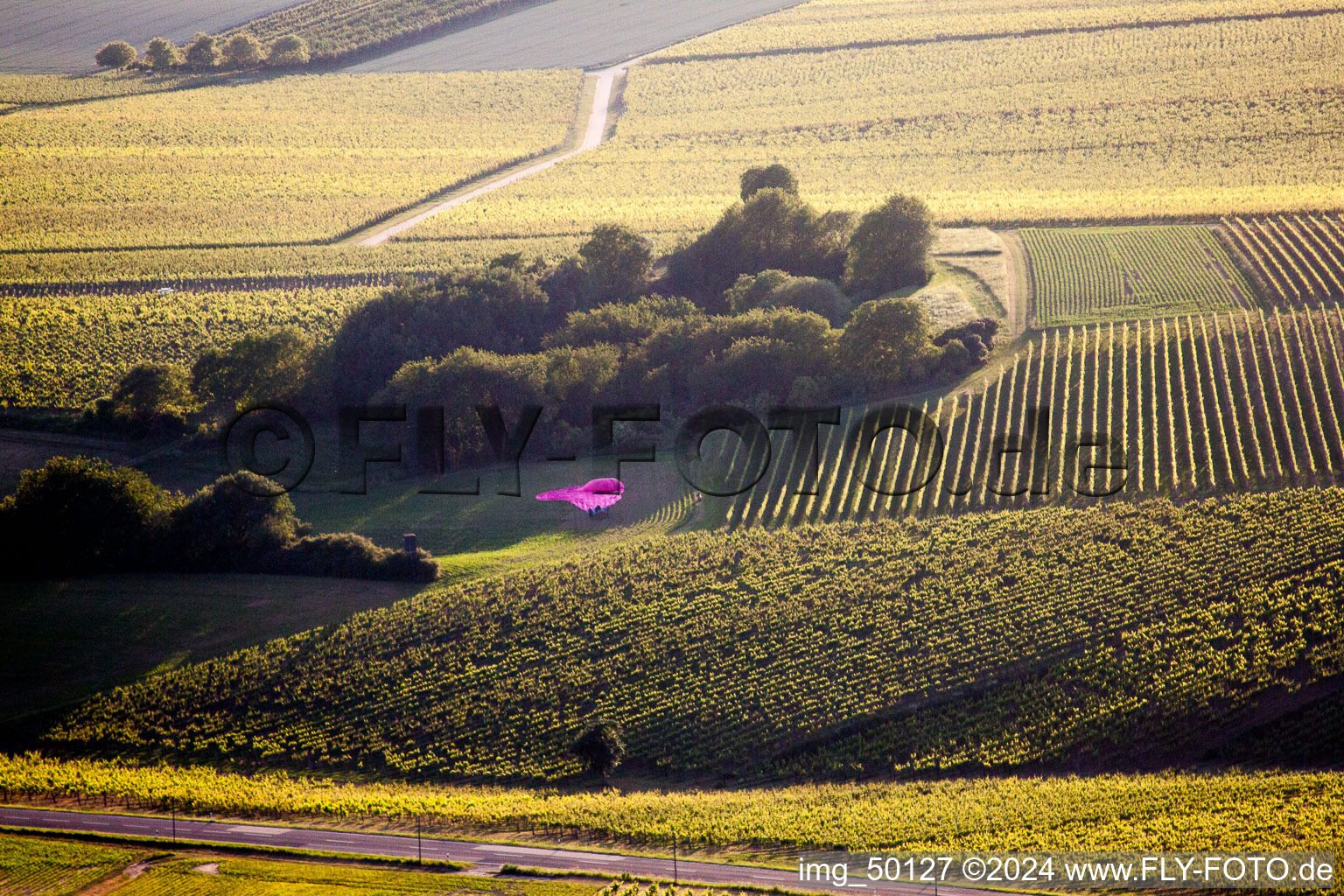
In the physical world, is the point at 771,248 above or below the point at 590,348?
above

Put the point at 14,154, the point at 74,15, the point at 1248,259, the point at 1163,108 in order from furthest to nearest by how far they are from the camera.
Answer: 1. the point at 74,15
2. the point at 1163,108
3. the point at 14,154
4. the point at 1248,259

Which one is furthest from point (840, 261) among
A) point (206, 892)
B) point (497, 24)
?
point (497, 24)

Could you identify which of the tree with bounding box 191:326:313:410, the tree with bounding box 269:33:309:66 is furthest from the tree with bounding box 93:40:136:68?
the tree with bounding box 191:326:313:410

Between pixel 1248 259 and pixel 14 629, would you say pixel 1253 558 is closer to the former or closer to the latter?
pixel 1248 259

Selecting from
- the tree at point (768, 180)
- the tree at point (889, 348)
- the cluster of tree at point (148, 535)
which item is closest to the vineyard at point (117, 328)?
the cluster of tree at point (148, 535)

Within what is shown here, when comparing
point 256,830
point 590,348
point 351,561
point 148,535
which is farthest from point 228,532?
point 590,348

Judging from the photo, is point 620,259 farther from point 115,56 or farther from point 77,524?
point 115,56

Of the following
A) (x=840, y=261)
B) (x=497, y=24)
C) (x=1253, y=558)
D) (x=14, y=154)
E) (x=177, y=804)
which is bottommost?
(x=177, y=804)
